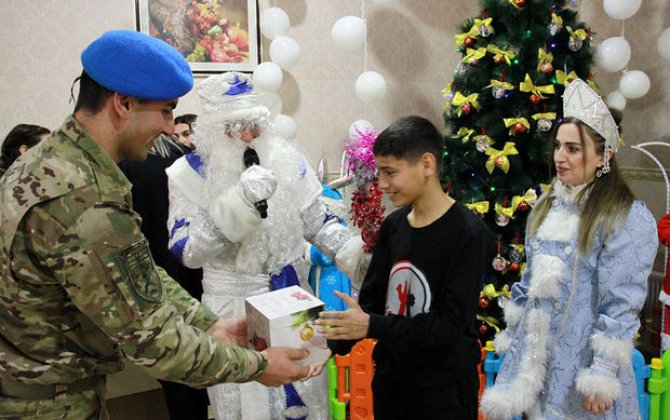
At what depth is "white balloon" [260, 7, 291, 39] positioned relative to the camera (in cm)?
388

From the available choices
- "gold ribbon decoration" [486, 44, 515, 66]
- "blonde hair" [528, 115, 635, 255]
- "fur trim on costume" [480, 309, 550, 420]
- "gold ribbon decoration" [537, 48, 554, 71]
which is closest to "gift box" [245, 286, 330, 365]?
"fur trim on costume" [480, 309, 550, 420]

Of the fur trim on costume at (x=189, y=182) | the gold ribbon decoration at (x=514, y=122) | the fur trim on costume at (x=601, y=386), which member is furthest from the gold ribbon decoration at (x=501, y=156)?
the fur trim on costume at (x=189, y=182)

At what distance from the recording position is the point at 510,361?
89.7 inches

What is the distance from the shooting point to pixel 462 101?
3.60 metres

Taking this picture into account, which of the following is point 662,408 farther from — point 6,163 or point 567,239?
point 6,163

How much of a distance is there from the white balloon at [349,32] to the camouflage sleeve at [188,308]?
8.56 ft

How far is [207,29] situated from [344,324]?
3.09m

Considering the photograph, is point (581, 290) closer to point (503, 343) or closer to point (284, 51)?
point (503, 343)

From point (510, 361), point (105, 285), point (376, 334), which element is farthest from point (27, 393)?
point (510, 361)

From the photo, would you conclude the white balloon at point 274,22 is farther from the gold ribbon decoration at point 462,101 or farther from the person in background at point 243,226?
the person in background at point 243,226

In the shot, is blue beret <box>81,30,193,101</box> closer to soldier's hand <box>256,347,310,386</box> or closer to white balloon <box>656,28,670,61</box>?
soldier's hand <box>256,347,310,386</box>

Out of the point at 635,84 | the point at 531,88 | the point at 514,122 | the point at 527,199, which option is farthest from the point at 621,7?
the point at 527,199

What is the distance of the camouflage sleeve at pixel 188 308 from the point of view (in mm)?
1853

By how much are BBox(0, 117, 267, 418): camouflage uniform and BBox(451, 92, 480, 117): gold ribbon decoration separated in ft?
8.73
